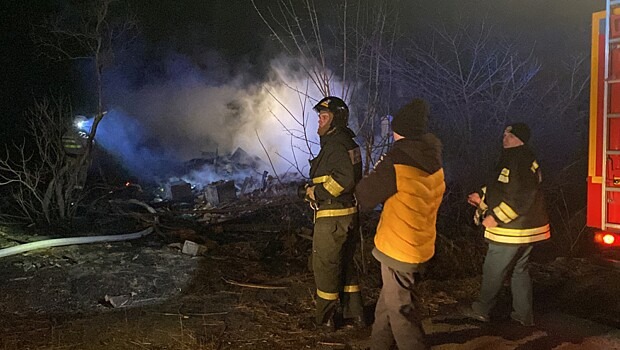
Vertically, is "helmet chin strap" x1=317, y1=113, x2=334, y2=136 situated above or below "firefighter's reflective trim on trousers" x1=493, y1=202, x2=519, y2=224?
above

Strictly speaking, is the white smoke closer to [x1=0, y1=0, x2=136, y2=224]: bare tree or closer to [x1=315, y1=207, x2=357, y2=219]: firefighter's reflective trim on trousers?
[x1=0, y1=0, x2=136, y2=224]: bare tree

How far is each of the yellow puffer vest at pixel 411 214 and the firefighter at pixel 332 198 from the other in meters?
0.80

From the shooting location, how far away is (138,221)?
9844mm

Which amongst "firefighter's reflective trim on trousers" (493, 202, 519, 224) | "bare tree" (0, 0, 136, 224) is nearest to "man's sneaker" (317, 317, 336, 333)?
"firefighter's reflective trim on trousers" (493, 202, 519, 224)

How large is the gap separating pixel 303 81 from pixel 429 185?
11.6 meters

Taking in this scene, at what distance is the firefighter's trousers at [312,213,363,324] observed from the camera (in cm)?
427

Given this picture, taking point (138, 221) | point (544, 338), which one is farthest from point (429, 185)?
point (138, 221)

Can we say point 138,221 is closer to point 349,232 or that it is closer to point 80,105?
point 349,232

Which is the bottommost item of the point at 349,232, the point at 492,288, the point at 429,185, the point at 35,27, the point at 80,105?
the point at 492,288

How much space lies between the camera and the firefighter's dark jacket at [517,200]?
4.24m

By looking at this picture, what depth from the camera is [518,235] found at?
14.1 feet

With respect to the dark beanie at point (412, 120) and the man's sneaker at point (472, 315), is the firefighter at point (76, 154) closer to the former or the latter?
the man's sneaker at point (472, 315)

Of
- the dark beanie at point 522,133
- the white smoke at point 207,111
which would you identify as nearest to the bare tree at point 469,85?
the white smoke at point 207,111

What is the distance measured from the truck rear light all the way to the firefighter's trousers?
1.98 meters
